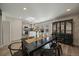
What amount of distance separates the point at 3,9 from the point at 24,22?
0.49 metres

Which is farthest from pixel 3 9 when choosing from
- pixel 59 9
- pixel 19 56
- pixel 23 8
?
pixel 59 9

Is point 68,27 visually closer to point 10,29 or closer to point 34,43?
point 34,43

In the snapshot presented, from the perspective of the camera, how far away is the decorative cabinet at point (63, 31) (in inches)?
68.9

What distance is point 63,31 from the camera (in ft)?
5.96

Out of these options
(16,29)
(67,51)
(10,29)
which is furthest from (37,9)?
(67,51)

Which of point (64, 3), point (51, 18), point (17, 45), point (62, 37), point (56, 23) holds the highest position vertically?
point (64, 3)

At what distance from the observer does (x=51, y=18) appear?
1.75 meters

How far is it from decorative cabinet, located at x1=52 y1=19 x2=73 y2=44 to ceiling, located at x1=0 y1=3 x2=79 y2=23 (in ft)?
0.71

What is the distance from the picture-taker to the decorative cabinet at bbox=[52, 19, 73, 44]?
1750 millimetres

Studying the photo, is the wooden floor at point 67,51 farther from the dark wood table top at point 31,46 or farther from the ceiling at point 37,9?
the ceiling at point 37,9

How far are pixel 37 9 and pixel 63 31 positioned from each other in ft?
2.54

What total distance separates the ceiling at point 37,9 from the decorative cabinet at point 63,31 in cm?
22

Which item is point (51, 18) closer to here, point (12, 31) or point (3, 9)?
point (12, 31)

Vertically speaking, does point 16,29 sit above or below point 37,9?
below
